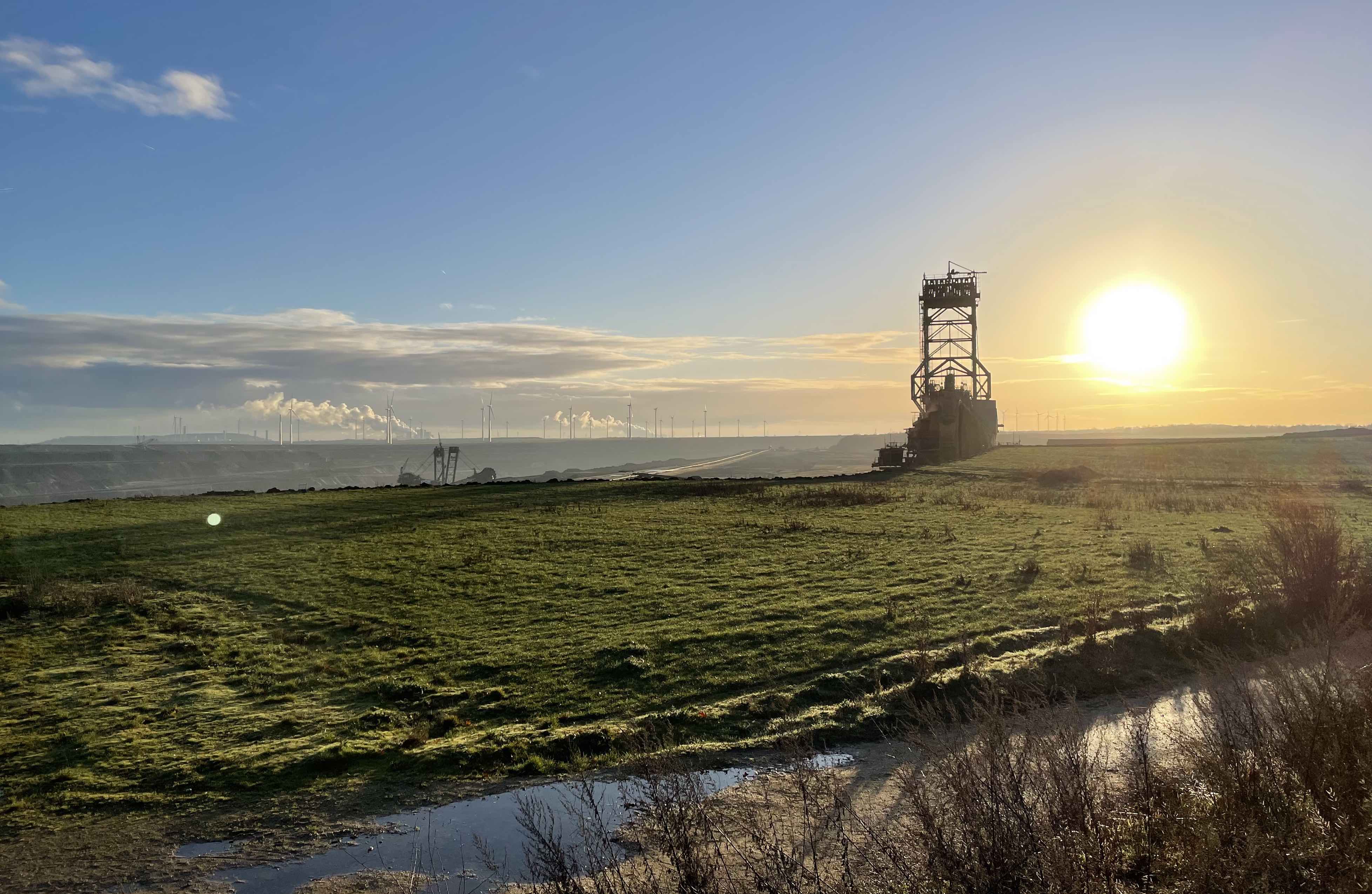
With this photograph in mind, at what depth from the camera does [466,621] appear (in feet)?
62.5

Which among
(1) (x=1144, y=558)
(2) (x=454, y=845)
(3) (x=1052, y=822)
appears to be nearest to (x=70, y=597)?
(2) (x=454, y=845)

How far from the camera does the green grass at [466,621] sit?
11953 mm

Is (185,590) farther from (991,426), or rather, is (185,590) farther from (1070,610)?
(991,426)

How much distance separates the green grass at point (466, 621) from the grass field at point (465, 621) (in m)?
0.07

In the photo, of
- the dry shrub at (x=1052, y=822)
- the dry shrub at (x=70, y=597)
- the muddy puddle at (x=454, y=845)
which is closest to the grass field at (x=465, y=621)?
the dry shrub at (x=70, y=597)

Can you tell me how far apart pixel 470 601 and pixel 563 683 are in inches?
290

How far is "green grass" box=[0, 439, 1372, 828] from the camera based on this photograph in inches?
471

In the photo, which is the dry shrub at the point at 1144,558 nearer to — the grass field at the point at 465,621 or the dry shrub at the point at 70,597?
the grass field at the point at 465,621

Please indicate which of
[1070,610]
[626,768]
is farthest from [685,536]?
[626,768]

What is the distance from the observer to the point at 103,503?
39.5 meters

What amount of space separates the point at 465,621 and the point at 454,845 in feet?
34.0

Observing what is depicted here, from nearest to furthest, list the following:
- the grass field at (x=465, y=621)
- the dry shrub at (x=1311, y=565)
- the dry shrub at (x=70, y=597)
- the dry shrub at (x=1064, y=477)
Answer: the grass field at (x=465, y=621) → the dry shrub at (x=1311, y=565) → the dry shrub at (x=70, y=597) → the dry shrub at (x=1064, y=477)

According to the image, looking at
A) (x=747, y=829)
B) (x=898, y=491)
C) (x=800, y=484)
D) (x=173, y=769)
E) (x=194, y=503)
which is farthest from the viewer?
(x=800, y=484)

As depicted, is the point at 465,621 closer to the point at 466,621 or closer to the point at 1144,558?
the point at 466,621
